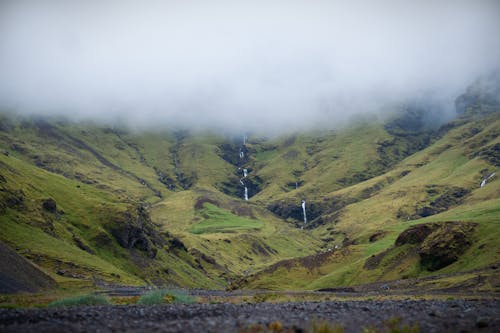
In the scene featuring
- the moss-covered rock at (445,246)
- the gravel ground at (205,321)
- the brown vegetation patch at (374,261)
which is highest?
the gravel ground at (205,321)

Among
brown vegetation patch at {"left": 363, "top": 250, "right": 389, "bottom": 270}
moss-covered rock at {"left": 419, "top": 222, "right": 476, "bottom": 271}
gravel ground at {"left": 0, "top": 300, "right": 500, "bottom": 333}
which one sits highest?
gravel ground at {"left": 0, "top": 300, "right": 500, "bottom": 333}

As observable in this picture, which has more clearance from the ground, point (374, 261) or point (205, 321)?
point (205, 321)

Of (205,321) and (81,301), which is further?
(81,301)

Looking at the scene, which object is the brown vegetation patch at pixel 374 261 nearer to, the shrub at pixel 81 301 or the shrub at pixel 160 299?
the shrub at pixel 160 299

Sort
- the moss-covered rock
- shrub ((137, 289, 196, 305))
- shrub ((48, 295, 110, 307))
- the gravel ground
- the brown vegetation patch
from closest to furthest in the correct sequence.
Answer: the gravel ground
shrub ((48, 295, 110, 307))
shrub ((137, 289, 196, 305))
the moss-covered rock
the brown vegetation patch

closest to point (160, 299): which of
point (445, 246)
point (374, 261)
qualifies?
point (445, 246)

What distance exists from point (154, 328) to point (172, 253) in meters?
176

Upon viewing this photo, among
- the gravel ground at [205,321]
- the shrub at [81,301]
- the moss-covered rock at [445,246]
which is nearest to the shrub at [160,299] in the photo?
the shrub at [81,301]

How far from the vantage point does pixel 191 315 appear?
88.6 feet

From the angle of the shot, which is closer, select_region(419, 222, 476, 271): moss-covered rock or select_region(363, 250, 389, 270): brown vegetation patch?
select_region(419, 222, 476, 271): moss-covered rock

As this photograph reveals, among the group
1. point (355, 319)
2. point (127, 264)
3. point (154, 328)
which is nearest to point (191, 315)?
point (154, 328)

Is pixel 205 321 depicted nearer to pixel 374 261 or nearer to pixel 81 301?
pixel 81 301

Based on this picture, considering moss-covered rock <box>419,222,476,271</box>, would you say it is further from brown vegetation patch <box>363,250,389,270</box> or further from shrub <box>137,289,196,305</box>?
shrub <box>137,289,196,305</box>

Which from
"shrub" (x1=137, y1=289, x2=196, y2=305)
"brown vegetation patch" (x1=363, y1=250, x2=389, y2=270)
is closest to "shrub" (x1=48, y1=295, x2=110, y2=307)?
"shrub" (x1=137, y1=289, x2=196, y2=305)
